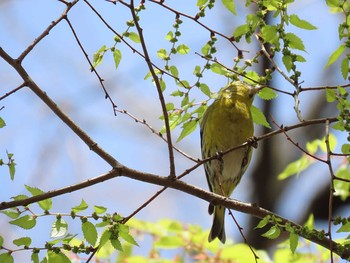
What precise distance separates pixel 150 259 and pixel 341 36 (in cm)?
196

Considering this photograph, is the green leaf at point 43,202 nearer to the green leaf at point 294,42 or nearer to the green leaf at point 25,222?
the green leaf at point 25,222

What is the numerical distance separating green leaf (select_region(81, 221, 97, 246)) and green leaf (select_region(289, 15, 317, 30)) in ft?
3.80

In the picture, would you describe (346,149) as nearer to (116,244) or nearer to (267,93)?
(267,93)

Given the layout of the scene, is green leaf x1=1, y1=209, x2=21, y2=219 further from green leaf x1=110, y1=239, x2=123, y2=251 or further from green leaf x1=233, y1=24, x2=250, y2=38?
green leaf x1=233, y1=24, x2=250, y2=38

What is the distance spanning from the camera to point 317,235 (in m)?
2.34

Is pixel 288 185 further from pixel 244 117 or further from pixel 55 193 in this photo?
pixel 55 193

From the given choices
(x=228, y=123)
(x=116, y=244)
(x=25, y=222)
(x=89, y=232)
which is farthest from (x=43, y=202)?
(x=228, y=123)

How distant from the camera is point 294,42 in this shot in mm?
2693

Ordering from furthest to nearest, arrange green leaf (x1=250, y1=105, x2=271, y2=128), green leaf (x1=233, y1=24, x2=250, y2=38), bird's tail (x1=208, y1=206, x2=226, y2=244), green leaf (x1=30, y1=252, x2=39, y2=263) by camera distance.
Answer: bird's tail (x1=208, y1=206, x2=226, y2=244) < green leaf (x1=250, y1=105, x2=271, y2=128) < green leaf (x1=233, y1=24, x2=250, y2=38) < green leaf (x1=30, y1=252, x2=39, y2=263)

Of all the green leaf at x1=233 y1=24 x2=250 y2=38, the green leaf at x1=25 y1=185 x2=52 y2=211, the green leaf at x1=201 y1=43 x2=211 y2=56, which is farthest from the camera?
the green leaf at x1=201 y1=43 x2=211 y2=56

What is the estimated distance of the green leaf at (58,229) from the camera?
2.41 metres

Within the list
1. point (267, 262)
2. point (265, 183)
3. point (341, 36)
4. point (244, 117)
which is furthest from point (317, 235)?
point (265, 183)

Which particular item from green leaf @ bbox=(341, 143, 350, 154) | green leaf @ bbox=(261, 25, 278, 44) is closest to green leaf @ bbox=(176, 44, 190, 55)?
green leaf @ bbox=(261, 25, 278, 44)

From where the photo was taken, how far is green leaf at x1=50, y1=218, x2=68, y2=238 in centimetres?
241
